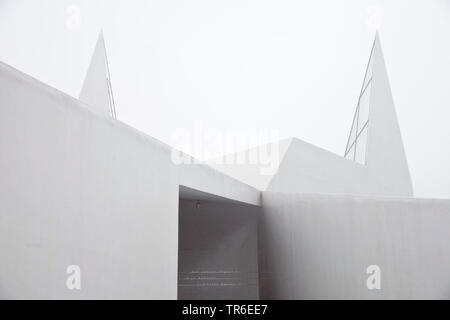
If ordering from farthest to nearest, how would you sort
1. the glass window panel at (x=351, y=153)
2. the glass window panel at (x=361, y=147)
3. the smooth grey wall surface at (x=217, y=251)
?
the glass window panel at (x=351, y=153) < the glass window panel at (x=361, y=147) < the smooth grey wall surface at (x=217, y=251)

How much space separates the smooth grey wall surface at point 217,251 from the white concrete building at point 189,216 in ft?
0.09

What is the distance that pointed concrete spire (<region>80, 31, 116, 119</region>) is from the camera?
527 inches

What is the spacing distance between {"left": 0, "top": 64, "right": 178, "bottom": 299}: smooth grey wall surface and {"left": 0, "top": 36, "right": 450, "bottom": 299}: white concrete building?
1cm

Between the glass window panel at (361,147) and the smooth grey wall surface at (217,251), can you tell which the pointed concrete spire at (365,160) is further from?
the smooth grey wall surface at (217,251)

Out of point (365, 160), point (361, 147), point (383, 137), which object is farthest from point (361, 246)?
point (383, 137)

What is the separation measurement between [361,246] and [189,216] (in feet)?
14.2

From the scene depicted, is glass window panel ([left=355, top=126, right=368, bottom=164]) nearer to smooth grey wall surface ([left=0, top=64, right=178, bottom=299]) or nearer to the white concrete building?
the white concrete building

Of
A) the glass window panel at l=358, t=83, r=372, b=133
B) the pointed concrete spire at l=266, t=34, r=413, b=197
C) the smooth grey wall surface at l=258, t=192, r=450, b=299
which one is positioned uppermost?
the glass window panel at l=358, t=83, r=372, b=133

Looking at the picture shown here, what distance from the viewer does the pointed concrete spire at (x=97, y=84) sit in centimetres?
1340

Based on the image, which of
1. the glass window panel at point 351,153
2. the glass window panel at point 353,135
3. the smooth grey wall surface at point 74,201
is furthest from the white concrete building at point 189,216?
the glass window panel at point 353,135

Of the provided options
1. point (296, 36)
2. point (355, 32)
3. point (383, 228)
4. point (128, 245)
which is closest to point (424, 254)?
point (383, 228)

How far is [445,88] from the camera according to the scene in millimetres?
24016

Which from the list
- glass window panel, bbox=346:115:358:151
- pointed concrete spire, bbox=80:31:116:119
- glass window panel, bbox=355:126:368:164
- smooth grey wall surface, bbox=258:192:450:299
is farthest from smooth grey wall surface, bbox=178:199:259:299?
glass window panel, bbox=346:115:358:151

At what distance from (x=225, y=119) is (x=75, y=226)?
26565 millimetres
